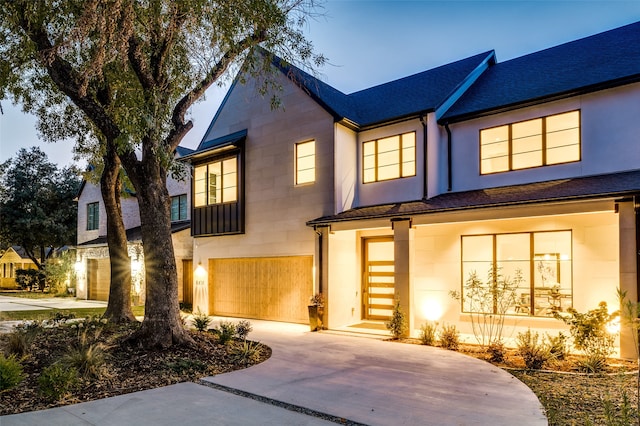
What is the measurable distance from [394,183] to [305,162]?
2832mm

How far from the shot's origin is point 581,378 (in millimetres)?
6777

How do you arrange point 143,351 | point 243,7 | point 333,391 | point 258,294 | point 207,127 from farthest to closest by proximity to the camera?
point 207,127
point 258,294
point 243,7
point 143,351
point 333,391

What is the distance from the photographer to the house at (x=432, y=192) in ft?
30.6

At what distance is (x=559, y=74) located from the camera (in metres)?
11.2

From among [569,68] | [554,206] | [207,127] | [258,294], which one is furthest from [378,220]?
[207,127]

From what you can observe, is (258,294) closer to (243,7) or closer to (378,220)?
(378,220)

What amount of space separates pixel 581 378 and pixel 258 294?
31.3 feet

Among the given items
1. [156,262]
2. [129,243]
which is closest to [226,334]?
[156,262]

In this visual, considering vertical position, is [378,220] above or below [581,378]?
above

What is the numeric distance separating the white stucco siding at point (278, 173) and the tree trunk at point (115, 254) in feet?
12.6

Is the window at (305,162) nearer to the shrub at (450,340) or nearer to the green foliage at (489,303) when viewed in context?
the green foliage at (489,303)

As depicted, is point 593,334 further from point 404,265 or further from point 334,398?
point 334,398

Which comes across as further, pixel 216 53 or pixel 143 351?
pixel 216 53

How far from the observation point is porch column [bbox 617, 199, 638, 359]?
7.71 meters
